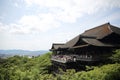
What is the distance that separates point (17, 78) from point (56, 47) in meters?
25.9

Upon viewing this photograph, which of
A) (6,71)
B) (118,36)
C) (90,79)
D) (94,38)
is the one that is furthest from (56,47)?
(90,79)

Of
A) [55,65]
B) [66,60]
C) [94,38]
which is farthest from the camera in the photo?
[55,65]

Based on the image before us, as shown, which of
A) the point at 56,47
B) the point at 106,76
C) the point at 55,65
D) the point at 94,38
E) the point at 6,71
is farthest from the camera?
the point at 56,47

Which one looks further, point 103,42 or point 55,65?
point 55,65

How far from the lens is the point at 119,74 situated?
19.4 meters

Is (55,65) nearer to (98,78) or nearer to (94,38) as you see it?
(94,38)

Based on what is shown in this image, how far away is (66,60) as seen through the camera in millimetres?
28859

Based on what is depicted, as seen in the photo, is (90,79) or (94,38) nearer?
(90,79)

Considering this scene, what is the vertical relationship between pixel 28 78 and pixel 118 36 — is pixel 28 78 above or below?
below

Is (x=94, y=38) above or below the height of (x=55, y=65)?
above

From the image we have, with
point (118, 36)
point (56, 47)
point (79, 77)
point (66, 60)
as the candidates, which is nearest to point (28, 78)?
point (79, 77)

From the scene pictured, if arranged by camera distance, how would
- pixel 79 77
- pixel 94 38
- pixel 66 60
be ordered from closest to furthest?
pixel 79 77, pixel 66 60, pixel 94 38

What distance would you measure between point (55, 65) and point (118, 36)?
16432 millimetres

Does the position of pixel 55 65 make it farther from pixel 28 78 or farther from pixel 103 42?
pixel 28 78
